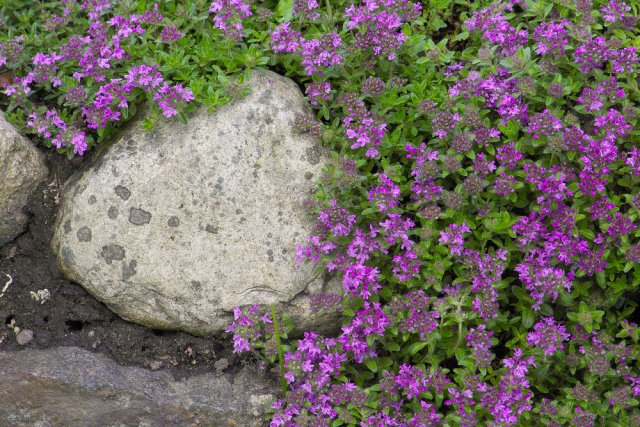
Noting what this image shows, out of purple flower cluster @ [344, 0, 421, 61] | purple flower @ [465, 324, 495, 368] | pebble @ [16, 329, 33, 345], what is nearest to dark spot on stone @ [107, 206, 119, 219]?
pebble @ [16, 329, 33, 345]

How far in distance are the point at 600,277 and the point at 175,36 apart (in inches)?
117

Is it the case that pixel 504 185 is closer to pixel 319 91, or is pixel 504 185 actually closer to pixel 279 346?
pixel 319 91

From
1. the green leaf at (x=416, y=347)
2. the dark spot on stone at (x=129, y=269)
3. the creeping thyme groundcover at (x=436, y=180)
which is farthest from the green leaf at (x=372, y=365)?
the dark spot on stone at (x=129, y=269)

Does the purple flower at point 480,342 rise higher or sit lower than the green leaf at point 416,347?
higher

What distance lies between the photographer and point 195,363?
4.83 meters

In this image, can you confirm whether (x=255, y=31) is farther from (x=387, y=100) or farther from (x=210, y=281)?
(x=210, y=281)

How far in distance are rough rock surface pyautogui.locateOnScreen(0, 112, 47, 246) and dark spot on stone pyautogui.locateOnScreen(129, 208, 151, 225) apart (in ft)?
2.55

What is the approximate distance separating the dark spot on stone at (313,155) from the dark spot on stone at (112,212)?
1.22 metres

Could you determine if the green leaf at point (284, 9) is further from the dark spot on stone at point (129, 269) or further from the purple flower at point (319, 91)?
the dark spot on stone at point (129, 269)

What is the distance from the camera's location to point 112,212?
4.86m

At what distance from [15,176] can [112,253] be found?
0.85 meters

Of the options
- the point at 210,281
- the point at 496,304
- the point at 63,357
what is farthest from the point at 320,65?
the point at 63,357

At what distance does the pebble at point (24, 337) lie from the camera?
15.7 feet

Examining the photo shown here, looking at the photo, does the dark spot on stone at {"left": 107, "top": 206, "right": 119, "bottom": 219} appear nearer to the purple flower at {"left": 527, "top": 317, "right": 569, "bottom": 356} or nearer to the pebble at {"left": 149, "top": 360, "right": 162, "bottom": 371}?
the pebble at {"left": 149, "top": 360, "right": 162, "bottom": 371}
